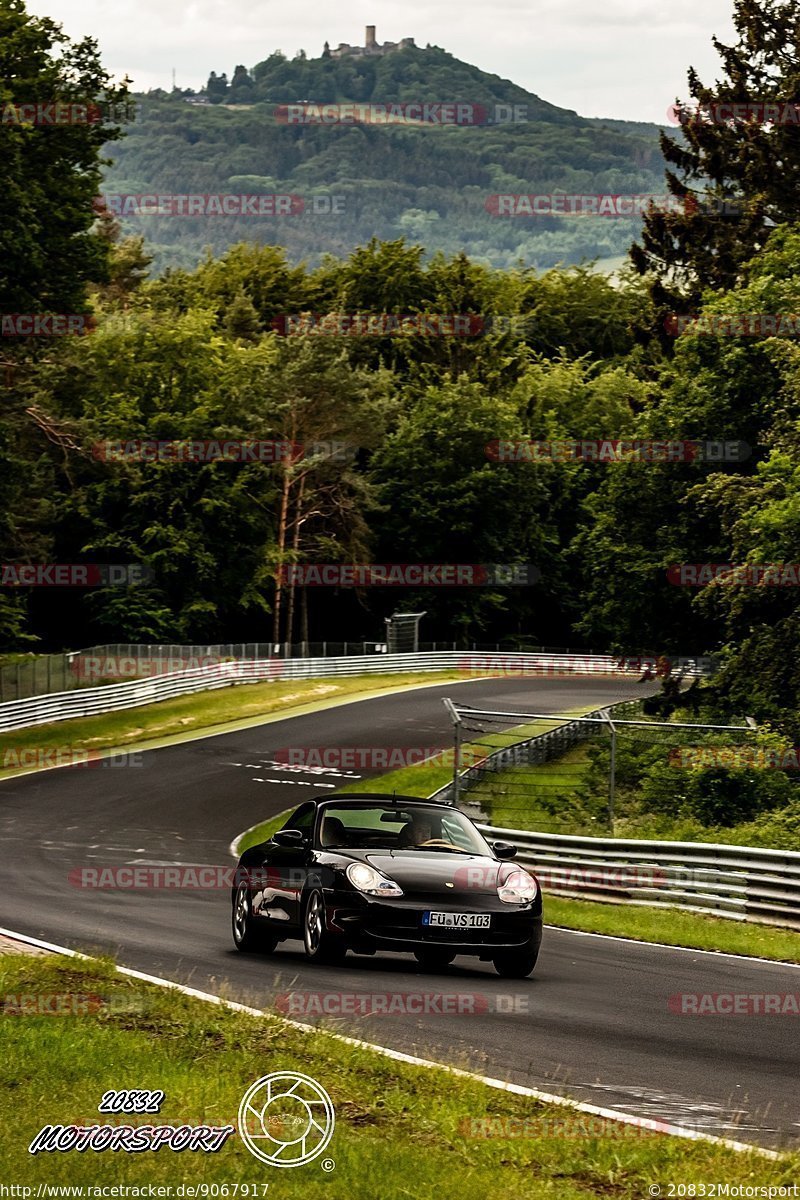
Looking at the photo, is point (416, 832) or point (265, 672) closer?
point (416, 832)

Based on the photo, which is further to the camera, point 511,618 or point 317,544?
point 511,618

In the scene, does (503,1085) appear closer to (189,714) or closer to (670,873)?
(670,873)

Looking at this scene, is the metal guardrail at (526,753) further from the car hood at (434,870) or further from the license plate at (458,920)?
the license plate at (458,920)

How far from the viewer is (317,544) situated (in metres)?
77.4

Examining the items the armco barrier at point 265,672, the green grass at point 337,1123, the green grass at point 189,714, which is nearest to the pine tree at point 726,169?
the armco barrier at point 265,672

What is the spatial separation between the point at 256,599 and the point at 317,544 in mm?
4907

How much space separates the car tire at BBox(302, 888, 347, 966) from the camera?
13.4m

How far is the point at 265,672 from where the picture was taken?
2502 inches

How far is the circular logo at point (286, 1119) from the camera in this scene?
669 cm

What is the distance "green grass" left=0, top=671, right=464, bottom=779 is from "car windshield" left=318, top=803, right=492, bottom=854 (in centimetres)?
2807

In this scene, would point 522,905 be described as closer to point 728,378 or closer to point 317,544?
point 728,378

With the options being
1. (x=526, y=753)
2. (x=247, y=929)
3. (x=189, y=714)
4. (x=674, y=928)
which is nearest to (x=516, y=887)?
(x=247, y=929)

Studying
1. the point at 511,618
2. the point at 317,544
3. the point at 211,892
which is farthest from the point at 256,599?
the point at 211,892

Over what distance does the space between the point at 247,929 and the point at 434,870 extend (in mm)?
2269
